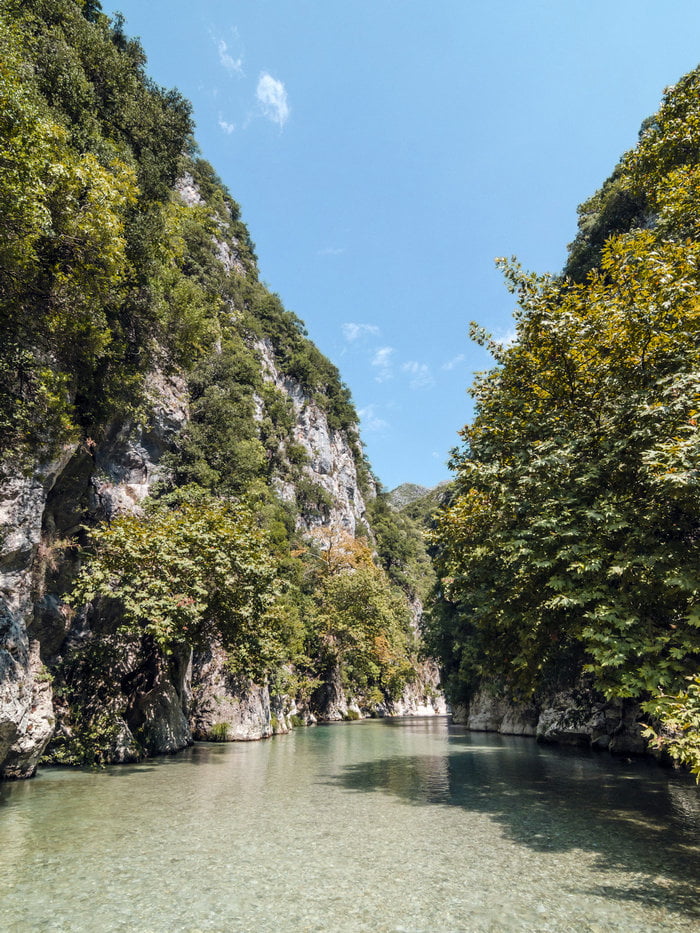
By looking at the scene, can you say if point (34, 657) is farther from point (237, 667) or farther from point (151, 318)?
point (151, 318)

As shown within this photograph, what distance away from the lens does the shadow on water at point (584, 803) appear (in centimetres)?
741

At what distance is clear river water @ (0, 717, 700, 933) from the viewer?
6.13 meters

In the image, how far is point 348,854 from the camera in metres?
8.37

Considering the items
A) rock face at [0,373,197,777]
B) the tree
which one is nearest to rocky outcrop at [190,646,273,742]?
rock face at [0,373,197,777]

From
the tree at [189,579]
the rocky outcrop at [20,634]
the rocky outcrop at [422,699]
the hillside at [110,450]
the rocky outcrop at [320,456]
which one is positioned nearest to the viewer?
the rocky outcrop at [20,634]

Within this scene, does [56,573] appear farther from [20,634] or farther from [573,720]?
[573,720]

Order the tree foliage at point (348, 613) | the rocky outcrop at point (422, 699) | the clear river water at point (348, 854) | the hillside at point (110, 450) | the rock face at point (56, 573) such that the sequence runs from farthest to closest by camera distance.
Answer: the rocky outcrop at point (422, 699) → the tree foliage at point (348, 613) → the hillside at point (110, 450) → the rock face at point (56, 573) → the clear river water at point (348, 854)

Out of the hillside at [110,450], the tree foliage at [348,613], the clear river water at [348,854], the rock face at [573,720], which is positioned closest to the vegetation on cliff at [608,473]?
the clear river water at [348,854]

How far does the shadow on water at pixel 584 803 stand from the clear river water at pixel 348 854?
0.05 m

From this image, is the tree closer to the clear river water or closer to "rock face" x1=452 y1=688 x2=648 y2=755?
the clear river water

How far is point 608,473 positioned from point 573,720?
12.7 m

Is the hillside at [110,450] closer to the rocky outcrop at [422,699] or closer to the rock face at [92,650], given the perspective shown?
the rock face at [92,650]

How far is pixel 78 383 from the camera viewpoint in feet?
63.8

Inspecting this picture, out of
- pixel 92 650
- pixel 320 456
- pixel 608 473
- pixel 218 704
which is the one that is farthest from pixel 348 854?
pixel 320 456
